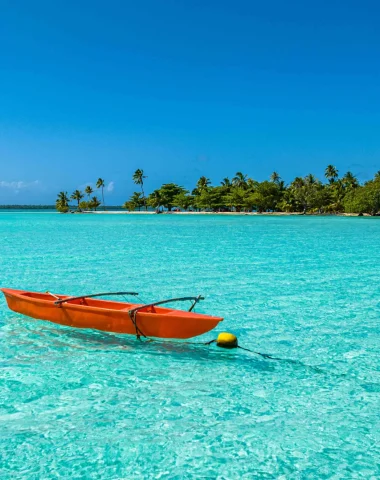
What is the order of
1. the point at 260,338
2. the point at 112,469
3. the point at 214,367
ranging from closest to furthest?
the point at 112,469 → the point at 214,367 → the point at 260,338

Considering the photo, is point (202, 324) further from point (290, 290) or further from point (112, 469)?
point (290, 290)

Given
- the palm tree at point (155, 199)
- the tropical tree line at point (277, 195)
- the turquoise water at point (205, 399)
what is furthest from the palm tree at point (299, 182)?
the turquoise water at point (205, 399)

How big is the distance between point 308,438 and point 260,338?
4.68 metres

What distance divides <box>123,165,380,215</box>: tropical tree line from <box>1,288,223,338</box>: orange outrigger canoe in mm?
99434

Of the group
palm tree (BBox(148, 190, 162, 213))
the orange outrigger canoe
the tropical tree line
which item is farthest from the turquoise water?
palm tree (BBox(148, 190, 162, 213))

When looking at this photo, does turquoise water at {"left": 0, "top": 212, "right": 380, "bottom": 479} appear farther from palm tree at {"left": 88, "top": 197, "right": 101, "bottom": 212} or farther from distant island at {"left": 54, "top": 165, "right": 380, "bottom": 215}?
palm tree at {"left": 88, "top": 197, "right": 101, "bottom": 212}

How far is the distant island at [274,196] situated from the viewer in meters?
106

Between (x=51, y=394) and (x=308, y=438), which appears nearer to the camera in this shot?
Result: (x=308, y=438)

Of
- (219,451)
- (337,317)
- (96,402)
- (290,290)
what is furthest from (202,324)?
(290,290)

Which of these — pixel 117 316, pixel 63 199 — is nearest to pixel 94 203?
pixel 63 199

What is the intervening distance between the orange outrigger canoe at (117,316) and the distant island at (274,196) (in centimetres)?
9953

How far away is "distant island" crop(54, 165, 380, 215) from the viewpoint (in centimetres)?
10575

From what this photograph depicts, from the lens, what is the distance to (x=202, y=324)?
8.73 m

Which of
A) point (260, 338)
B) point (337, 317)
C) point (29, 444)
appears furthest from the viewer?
point (337, 317)
